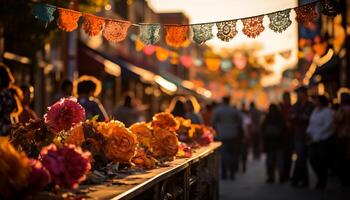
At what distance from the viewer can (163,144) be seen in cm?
616

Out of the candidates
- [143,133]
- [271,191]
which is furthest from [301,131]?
[143,133]

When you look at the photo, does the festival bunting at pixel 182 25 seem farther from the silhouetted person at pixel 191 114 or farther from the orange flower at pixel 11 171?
the orange flower at pixel 11 171

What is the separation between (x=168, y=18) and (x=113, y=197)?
2779 inches

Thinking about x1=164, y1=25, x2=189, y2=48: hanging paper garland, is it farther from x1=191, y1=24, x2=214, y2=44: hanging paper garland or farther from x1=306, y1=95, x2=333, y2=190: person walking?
x1=306, y1=95, x2=333, y2=190: person walking

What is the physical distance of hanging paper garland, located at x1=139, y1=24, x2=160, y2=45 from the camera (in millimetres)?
8906

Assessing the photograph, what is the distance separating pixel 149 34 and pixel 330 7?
231cm

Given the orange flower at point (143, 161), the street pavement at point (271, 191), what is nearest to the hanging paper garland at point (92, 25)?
the orange flower at point (143, 161)

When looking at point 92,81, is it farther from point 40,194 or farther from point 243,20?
point 40,194

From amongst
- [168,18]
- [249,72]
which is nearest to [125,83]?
[168,18]

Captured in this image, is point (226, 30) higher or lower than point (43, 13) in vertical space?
lower

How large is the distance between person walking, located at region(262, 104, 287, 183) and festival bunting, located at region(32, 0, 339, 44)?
626cm

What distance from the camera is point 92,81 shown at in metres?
10.3

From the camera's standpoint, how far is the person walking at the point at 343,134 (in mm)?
13414

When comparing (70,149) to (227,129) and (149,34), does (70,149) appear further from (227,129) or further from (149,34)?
(227,129)
